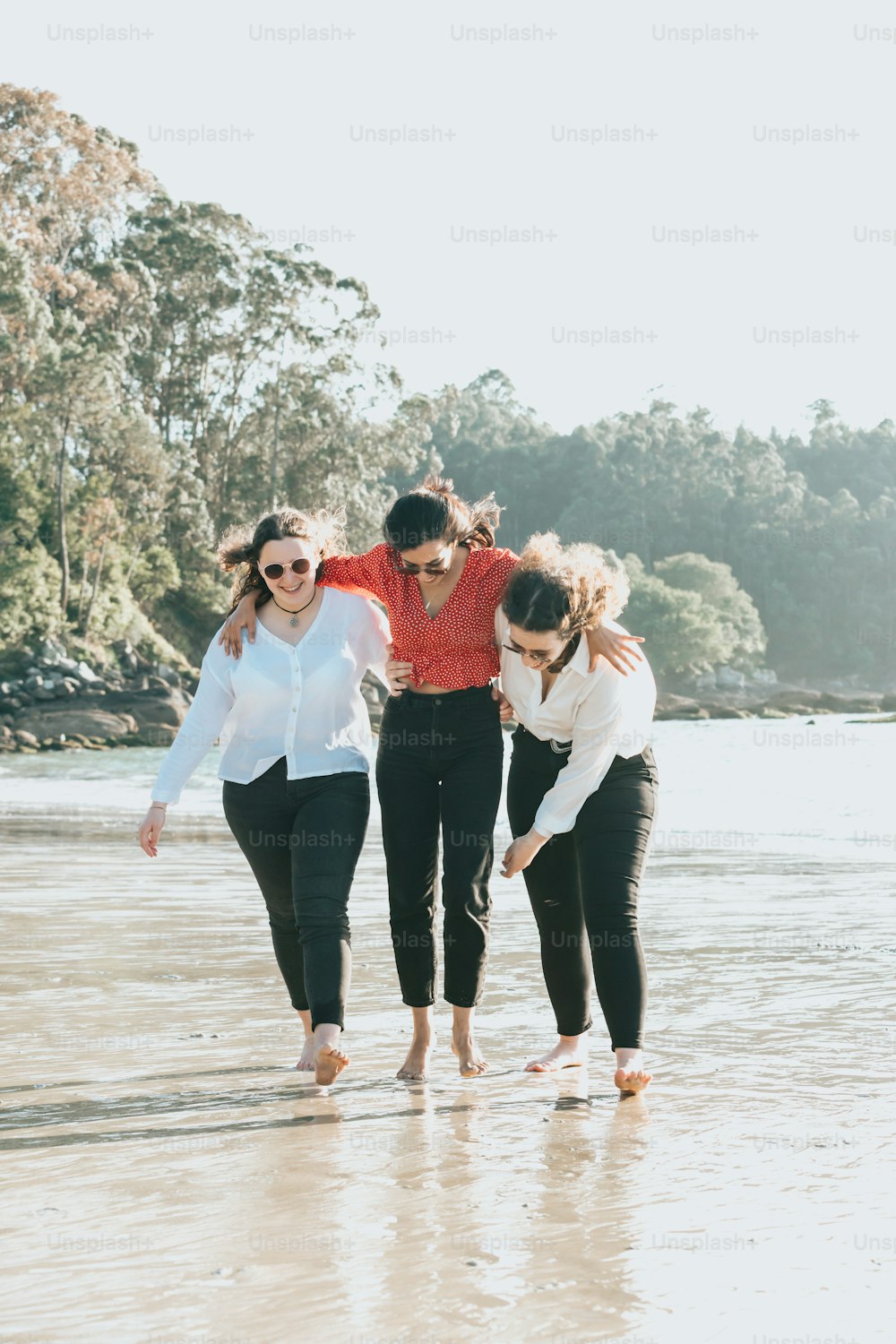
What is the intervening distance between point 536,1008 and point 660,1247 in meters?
2.47

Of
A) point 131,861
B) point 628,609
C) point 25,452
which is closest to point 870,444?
point 628,609

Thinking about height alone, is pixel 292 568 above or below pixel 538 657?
above

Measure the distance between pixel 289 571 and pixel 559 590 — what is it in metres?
0.78

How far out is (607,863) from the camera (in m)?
4.11

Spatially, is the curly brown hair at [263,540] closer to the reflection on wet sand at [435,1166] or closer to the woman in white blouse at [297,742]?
the woman in white blouse at [297,742]

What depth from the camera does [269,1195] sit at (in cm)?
319

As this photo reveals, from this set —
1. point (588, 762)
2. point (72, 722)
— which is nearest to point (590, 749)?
point (588, 762)

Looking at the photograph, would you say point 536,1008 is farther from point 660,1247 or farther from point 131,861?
point 131,861

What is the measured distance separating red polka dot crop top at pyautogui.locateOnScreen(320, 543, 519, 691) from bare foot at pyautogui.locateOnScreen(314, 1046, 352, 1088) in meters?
1.05

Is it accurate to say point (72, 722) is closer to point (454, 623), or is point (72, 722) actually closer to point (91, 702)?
point (91, 702)

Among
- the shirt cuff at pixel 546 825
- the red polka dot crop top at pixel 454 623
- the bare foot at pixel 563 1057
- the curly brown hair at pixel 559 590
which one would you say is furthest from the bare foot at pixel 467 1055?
the curly brown hair at pixel 559 590

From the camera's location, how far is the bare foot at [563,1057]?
4.38 meters

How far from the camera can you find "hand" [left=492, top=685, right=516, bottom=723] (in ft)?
14.3

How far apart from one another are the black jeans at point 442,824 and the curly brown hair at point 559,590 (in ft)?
1.42
